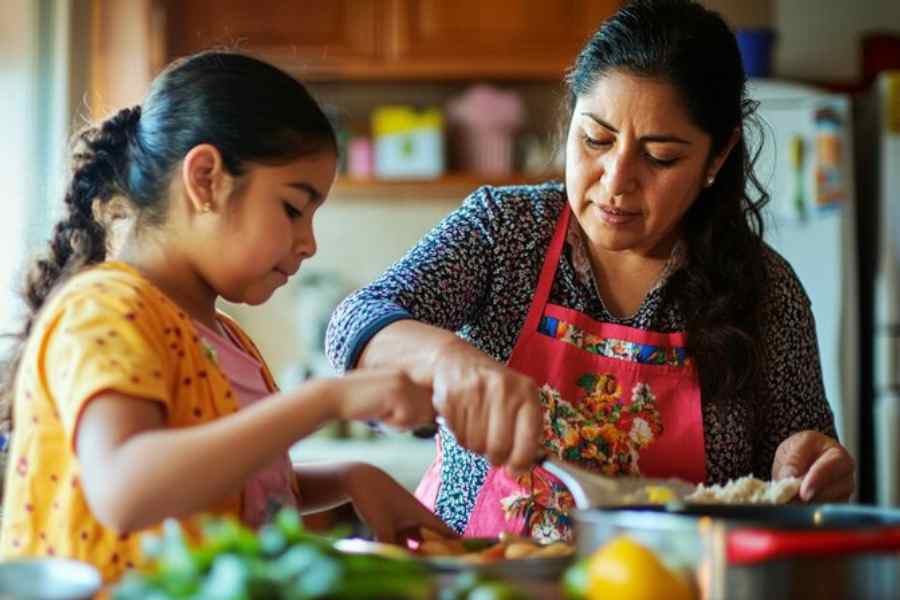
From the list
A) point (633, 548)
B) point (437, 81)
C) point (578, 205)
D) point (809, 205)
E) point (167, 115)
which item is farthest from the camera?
point (437, 81)

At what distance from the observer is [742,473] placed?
1.64m

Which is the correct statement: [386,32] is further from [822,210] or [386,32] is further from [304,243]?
[304,243]

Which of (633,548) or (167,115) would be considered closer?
(633,548)

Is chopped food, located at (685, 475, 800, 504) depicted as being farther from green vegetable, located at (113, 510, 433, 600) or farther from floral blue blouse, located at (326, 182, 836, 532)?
green vegetable, located at (113, 510, 433, 600)

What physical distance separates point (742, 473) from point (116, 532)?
93 centimetres

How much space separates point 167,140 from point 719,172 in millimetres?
845

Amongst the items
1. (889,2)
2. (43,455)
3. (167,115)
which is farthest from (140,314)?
(889,2)

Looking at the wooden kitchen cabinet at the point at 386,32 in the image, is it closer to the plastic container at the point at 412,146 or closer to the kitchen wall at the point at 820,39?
the plastic container at the point at 412,146

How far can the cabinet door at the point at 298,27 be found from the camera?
4234mm

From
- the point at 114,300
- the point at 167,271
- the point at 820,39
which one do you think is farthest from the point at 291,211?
the point at 820,39

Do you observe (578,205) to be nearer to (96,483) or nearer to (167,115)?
(167,115)

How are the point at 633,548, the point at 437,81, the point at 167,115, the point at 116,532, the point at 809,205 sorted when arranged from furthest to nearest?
1. the point at 437,81
2. the point at 809,205
3. the point at 167,115
4. the point at 116,532
5. the point at 633,548

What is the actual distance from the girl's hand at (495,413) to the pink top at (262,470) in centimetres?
20

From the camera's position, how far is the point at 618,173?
156 centimetres
